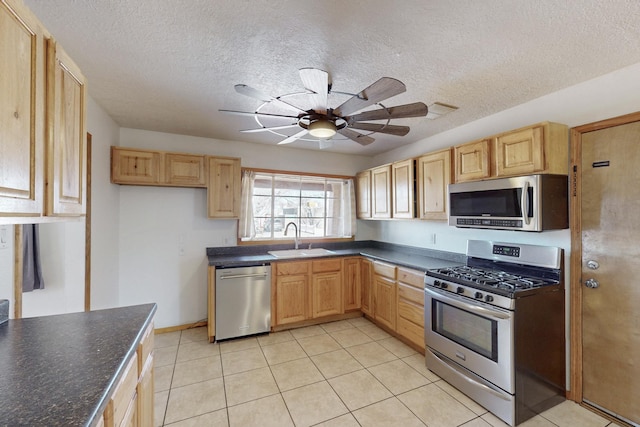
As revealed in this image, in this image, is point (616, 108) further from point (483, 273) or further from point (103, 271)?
point (103, 271)

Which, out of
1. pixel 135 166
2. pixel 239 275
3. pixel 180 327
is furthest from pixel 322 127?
pixel 180 327

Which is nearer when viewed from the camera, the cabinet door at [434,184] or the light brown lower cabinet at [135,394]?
the light brown lower cabinet at [135,394]

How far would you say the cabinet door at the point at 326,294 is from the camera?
11.5ft

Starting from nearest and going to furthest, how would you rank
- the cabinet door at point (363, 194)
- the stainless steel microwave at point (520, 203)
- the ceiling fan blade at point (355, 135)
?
1. the stainless steel microwave at point (520, 203)
2. the ceiling fan blade at point (355, 135)
3. the cabinet door at point (363, 194)

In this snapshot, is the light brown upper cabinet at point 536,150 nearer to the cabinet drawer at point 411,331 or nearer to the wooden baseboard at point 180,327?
the cabinet drawer at point 411,331

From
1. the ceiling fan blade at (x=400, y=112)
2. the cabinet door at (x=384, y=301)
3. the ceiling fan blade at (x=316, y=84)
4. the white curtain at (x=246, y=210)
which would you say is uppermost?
the ceiling fan blade at (x=316, y=84)

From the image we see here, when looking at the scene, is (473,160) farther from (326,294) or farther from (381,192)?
(326,294)

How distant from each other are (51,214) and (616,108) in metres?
3.38

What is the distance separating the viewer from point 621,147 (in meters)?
1.90

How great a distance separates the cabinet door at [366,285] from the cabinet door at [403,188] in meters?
0.76

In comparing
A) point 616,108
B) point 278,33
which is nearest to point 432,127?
point 616,108

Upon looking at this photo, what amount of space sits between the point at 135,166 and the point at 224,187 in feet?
3.14

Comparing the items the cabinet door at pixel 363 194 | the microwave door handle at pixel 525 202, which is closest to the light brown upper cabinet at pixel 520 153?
the microwave door handle at pixel 525 202

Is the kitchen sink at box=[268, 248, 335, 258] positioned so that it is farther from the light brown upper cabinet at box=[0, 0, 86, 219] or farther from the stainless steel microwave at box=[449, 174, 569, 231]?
the light brown upper cabinet at box=[0, 0, 86, 219]
